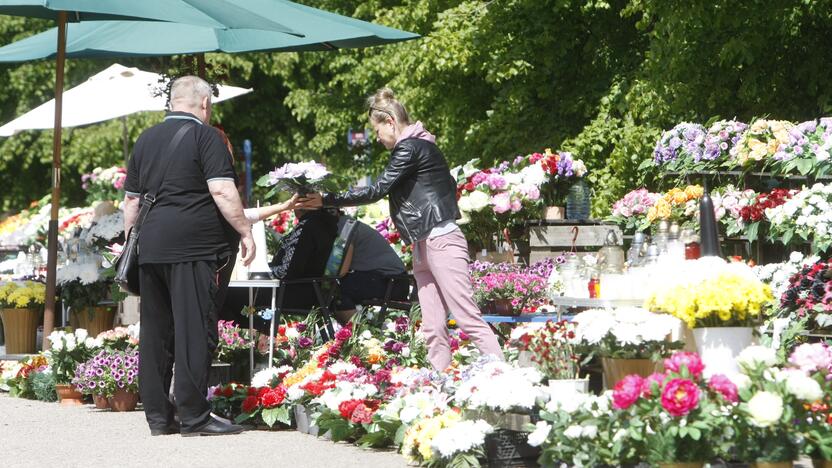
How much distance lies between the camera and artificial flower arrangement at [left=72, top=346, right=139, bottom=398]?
770 cm

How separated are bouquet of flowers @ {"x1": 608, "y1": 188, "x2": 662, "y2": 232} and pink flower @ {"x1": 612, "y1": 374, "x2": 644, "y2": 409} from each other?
502 cm

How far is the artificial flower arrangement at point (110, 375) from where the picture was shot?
7.70 metres

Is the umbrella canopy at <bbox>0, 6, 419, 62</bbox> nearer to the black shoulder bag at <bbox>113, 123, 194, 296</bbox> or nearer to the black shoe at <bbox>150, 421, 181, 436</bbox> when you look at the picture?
the black shoulder bag at <bbox>113, 123, 194, 296</bbox>

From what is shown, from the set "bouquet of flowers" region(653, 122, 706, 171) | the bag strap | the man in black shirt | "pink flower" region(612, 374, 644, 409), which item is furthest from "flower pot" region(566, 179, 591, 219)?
"pink flower" region(612, 374, 644, 409)

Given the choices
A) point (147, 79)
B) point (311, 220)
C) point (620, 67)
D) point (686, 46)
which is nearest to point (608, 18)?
point (620, 67)

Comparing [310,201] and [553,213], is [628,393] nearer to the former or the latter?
[310,201]

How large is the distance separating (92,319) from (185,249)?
166 inches

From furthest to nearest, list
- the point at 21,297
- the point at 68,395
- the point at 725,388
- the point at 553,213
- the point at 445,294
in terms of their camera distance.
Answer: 1. the point at 21,297
2. the point at 553,213
3. the point at 68,395
4. the point at 445,294
5. the point at 725,388

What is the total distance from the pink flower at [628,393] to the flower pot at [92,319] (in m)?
6.59

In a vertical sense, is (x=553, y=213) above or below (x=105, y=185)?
below

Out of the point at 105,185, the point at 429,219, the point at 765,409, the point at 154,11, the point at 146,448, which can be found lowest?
the point at 146,448

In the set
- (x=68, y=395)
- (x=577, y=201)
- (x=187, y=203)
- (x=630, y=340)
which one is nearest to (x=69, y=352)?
(x=68, y=395)

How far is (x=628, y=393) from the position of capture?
4.66 meters

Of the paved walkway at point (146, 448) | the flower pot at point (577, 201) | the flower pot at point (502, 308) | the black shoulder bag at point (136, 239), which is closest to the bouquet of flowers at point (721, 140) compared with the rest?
the flower pot at point (577, 201)
